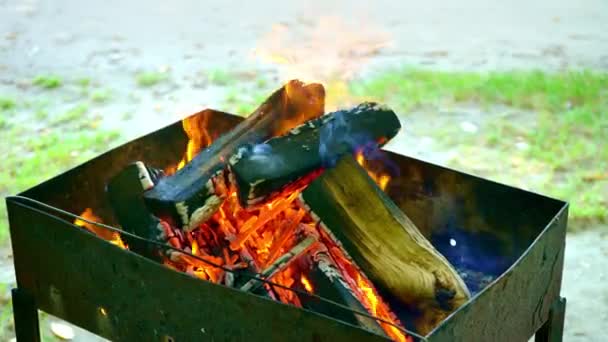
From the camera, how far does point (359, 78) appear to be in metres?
5.21

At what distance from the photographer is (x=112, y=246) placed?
90.0 inches

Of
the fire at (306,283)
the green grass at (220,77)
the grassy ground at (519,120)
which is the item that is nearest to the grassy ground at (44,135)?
the green grass at (220,77)

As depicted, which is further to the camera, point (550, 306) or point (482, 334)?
point (550, 306)

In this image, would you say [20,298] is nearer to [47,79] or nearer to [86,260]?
[86,260]

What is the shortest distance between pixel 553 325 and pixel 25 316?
4.46 ft

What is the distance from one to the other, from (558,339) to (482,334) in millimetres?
501

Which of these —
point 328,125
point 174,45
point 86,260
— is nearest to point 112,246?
point 86,260

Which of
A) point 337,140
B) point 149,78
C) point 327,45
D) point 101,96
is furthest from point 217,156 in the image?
point 327,45

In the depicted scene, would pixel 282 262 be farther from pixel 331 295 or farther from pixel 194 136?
pixel 194 136

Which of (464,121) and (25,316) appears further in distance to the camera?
(464,121)

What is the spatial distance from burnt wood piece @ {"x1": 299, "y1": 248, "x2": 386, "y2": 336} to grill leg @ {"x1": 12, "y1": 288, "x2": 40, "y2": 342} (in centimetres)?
76

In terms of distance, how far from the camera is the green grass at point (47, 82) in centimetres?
530

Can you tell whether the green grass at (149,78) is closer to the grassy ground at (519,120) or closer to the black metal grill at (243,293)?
the grassy ground at (519,120)

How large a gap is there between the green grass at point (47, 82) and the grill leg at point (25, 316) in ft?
9.41
